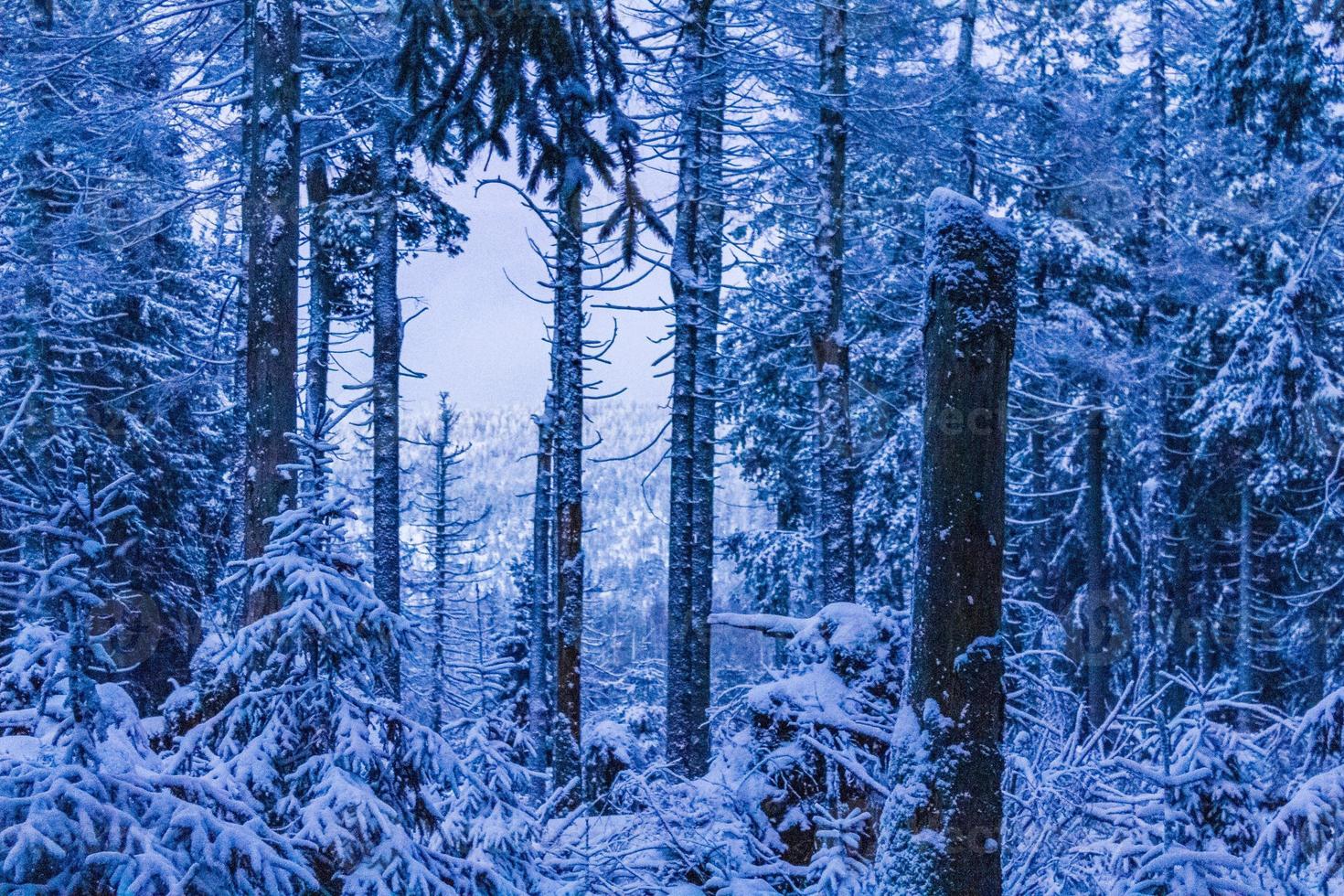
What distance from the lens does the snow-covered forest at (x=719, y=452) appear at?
3951 mm

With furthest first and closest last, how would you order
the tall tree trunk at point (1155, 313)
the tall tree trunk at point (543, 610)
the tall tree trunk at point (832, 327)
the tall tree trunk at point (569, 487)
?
the tall tree trunk at point (1155, 313) < the tall tree trunk at point (543, 610) < the tall tree trunk at point (832, 327) < the tall tree trunk at point (569, 487)

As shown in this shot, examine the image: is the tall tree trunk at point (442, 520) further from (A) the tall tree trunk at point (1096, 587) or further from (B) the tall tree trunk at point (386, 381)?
(A) the tall tree trunk at point (1096, 587)

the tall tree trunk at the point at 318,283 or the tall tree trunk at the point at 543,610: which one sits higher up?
the tall tree trunk at the point at 318,283

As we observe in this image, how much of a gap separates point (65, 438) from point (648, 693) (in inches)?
1120

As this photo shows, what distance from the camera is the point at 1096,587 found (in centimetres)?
1977

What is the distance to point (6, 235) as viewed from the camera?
17.5m

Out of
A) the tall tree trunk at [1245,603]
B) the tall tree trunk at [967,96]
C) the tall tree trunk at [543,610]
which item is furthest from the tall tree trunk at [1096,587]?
the tall tree trunk at [543,610]

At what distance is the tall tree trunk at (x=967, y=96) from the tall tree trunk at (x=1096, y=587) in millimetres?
6320

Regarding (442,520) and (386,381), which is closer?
(386,381)

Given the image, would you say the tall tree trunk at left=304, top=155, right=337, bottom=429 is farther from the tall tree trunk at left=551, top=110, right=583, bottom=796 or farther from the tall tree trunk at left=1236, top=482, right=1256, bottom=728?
the tall tree trunk at left=1236, top=482, right=1256, bottom=728

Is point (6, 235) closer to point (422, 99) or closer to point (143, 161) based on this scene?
point (143, 161)

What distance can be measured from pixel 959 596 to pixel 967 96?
14287 mm

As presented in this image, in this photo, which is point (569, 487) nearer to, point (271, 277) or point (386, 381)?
point (386, 381)

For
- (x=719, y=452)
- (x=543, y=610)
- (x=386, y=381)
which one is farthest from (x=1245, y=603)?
(x=386, y=381)
